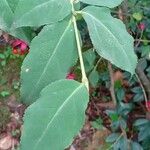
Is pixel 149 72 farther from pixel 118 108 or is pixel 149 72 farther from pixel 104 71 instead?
pixel 104 71

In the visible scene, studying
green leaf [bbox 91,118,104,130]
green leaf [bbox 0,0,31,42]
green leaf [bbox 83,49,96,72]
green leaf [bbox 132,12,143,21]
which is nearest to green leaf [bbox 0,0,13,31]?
green leaf [bbox 0,0,31,42]

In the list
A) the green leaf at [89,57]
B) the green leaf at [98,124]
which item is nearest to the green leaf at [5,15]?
the green leaf at [89,57]

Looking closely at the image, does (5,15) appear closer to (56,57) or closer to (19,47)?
(56,57)

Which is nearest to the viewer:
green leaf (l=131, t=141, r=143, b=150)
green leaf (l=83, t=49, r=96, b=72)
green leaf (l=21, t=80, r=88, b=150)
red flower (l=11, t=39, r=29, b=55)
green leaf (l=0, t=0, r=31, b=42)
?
green leaf (l=21, t=80, r=88, b=150)

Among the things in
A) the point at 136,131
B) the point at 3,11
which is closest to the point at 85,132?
the point at 136,131

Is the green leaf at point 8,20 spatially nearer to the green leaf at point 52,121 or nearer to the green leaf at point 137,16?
the green leaf at point 52,121

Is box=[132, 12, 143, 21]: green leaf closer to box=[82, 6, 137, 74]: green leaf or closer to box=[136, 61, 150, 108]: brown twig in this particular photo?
box=[136, 61, 150, 108]: brown twig
